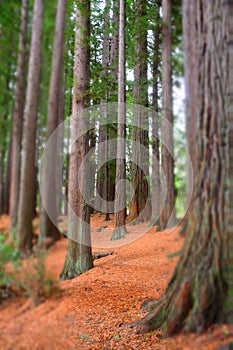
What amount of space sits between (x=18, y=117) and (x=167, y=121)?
21.9 inches

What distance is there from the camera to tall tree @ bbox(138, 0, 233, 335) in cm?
85

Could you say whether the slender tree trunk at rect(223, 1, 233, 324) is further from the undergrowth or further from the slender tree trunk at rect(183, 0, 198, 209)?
the undergrowth

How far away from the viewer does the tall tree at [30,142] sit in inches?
41.8

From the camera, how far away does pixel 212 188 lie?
85 centimetres

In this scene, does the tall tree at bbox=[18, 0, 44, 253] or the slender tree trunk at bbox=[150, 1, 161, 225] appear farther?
the slender tree trunk at bbox=[150, 1, 161, 225]

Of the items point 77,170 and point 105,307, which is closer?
point 77,170

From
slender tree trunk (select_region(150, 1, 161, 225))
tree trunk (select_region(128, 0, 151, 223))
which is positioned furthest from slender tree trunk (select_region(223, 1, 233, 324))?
tree trunk (select_region(128, 0, 151, 223))

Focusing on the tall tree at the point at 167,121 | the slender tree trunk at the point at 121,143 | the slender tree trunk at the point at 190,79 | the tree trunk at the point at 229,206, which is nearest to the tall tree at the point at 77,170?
the slender tree trunk at the point at 121,143

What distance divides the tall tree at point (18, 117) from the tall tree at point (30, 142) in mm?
52

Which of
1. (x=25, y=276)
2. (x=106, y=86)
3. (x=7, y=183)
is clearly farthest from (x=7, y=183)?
(x=106, y=86)

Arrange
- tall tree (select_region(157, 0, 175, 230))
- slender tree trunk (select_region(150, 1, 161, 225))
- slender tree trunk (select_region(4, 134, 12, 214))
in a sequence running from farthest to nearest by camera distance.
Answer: slender tree trunk (select_region(4, 134, 12, 214)), slender tree trunk (select_region(150, 1, 161, 225)), tall tree (select_region(157, 0, 175, 230))

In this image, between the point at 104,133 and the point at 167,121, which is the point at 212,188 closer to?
the point at 167,121

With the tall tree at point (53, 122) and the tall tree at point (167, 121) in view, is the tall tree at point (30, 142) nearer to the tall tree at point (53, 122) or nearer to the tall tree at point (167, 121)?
the tall tree at point (53, 122)

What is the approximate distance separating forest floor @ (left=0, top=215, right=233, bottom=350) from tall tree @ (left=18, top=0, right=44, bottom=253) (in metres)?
0.13
